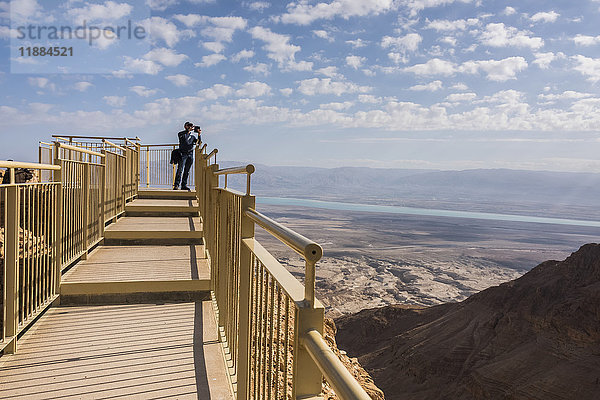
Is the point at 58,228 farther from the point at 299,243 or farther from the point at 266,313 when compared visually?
the point at 299,243

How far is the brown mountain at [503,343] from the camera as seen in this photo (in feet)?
92.0

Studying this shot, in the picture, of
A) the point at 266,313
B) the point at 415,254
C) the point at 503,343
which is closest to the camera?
the point at 266,313

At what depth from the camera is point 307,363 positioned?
1403 millimetres

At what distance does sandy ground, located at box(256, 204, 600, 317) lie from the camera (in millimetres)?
70125

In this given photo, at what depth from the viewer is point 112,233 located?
25.1 ft

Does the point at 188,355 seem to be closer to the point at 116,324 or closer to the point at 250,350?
the point at 116,324

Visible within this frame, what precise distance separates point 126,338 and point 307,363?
11.3 ft

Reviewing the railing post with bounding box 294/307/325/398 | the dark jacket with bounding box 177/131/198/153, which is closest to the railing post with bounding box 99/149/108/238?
the dark jacket with bounding box 177/131/198/153

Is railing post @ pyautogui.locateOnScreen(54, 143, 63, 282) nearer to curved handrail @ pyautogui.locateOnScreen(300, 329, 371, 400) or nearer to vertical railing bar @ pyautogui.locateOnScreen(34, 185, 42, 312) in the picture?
vertical railing bar @ pyautogui.locateOnScreen(34, 185, 42, 312)

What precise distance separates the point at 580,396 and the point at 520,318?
8992 millimetres

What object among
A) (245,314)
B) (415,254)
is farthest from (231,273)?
(415,254)

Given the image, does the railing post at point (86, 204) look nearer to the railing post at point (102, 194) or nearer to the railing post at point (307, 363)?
the railing post at point (102, 194)

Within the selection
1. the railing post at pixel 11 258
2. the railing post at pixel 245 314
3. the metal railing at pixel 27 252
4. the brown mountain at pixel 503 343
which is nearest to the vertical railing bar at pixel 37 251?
the metal railing at pixel 27 252

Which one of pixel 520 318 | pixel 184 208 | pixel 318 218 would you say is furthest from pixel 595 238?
pixel 184 208
